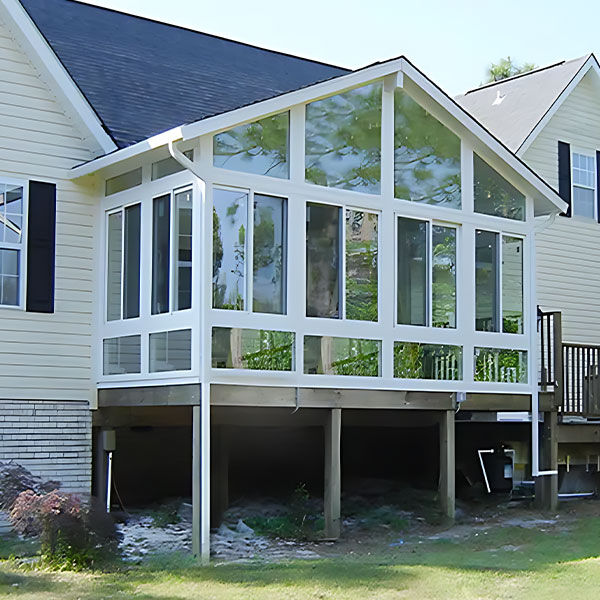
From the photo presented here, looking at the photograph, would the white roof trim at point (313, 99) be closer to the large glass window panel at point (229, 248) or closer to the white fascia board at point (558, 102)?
the large glass window panel at point (229, 248)

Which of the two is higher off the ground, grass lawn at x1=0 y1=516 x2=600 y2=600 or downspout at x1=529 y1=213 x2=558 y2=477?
downspout at x1=529 y1=213 x2=558 y2=477

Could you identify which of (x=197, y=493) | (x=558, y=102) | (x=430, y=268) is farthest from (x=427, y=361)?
(x=558, y=102)

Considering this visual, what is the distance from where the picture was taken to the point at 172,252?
12078mm

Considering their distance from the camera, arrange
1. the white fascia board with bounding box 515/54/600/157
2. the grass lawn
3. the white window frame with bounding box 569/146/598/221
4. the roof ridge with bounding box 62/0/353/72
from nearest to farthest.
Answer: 1. the grass lawn
2. the roof ridge with bounding box 62/0/353/72
3. the white fascia board with bounding box 515/54/600/157
4. the white window frame with bounding box 569/146/598/221

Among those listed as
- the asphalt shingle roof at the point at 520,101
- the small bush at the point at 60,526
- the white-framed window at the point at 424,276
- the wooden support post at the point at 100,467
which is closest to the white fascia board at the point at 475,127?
the white-framed window at the point at 424,276

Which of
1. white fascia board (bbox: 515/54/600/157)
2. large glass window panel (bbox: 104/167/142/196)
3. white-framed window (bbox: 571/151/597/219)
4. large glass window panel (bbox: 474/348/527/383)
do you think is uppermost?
white fascia board (bbox: 515/54/600/157)

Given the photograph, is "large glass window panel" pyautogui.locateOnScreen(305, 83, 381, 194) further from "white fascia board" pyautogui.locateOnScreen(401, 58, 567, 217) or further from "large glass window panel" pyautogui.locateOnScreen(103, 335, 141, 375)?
"large glass window panel" pyautogui.locateOnScreen(103, 335, 141, 375)

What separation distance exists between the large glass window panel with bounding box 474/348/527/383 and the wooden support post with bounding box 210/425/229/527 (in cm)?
347

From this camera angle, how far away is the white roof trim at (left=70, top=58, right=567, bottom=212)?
11.5 metres

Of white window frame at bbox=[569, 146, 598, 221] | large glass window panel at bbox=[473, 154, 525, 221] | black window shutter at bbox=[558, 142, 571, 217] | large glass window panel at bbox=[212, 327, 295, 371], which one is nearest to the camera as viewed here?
large glass window panel at bbox=[212, 327, 295, 371]

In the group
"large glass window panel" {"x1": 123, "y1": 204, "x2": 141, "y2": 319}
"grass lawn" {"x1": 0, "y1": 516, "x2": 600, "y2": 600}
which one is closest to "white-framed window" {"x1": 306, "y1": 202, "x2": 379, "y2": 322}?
"large glass window panel" {"x1": 123, "y1": 204, "x2": 141, "y2": 319}

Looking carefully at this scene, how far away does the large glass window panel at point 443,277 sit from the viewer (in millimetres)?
13781

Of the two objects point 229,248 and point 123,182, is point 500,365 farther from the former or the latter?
point 123,182

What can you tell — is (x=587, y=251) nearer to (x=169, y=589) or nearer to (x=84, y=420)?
(x=84, y=420)
